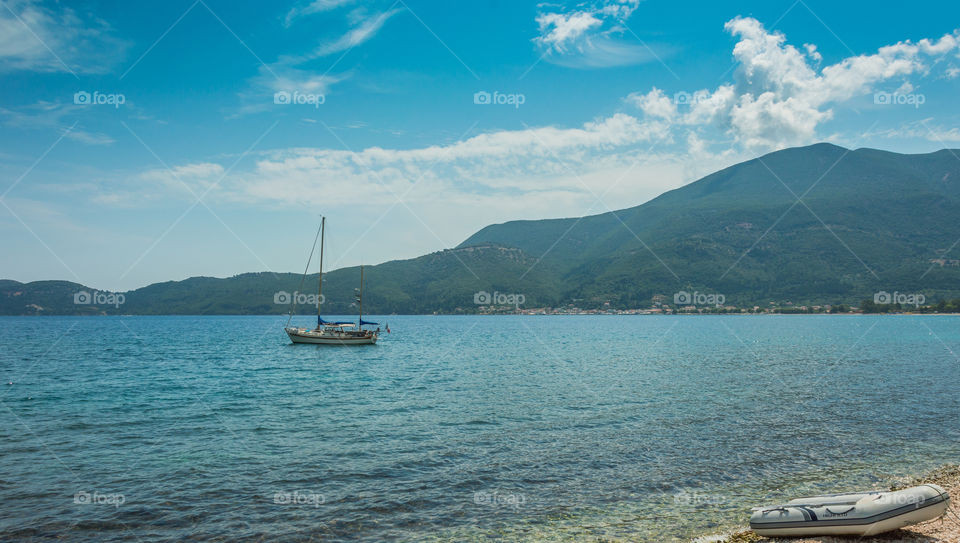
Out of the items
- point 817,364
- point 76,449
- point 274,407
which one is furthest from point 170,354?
point 817,364

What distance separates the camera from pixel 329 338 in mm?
76562

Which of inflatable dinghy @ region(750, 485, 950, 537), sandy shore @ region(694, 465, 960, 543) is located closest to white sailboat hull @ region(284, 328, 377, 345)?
sandy shore @ region(694, 465, 960, 543)

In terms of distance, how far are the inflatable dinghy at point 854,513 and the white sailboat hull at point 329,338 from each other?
2757 inches

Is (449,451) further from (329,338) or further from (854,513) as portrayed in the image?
(329,338)

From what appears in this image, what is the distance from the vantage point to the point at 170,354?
6719cm

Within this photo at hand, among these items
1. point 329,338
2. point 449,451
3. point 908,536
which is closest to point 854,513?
point 908,536

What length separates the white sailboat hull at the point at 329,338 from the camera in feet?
252

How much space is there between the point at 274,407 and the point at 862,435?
28.1 metres

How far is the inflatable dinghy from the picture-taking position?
1079 centimetres

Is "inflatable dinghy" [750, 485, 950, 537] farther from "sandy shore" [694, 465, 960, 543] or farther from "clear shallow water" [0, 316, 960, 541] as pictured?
"clear shallow water" [0, 316, 960, 541]

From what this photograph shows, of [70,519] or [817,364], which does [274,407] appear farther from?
[817,364]

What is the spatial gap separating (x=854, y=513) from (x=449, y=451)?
1249 cm

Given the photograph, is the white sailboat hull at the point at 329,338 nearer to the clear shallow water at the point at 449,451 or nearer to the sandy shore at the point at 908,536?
the clear shallow water at the point at 449,451

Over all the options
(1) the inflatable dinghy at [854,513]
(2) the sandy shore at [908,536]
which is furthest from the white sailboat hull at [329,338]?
(1) the inflatable dinghy at [854,513]
